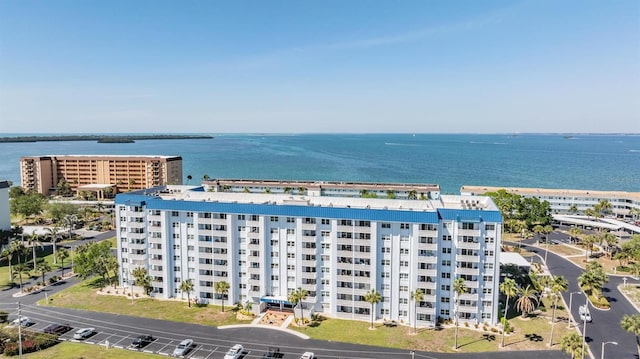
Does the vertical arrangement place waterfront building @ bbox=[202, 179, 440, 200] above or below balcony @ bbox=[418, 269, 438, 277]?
above

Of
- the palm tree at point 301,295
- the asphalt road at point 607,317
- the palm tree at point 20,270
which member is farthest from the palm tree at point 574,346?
the palm tree at point 20,270

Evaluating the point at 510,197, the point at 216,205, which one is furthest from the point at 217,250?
the point at 510,197

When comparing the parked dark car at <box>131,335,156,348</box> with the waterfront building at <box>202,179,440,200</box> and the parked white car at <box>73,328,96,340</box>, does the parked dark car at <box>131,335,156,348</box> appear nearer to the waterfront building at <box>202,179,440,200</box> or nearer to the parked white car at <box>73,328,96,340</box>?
the parked white car at <box>73,328,96,340</box>

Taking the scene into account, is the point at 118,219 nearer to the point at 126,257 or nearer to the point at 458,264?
the point at 126,257

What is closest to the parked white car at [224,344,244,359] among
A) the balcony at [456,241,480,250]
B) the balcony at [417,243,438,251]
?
the balcony at [417,243,438,251]

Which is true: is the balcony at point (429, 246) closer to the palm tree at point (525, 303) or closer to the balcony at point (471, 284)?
the balcony at point (471, 284)

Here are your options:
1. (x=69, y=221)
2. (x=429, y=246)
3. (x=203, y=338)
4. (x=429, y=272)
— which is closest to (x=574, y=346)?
(x=429, y=272)

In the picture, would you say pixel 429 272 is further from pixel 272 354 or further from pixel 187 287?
pixel 187 287
